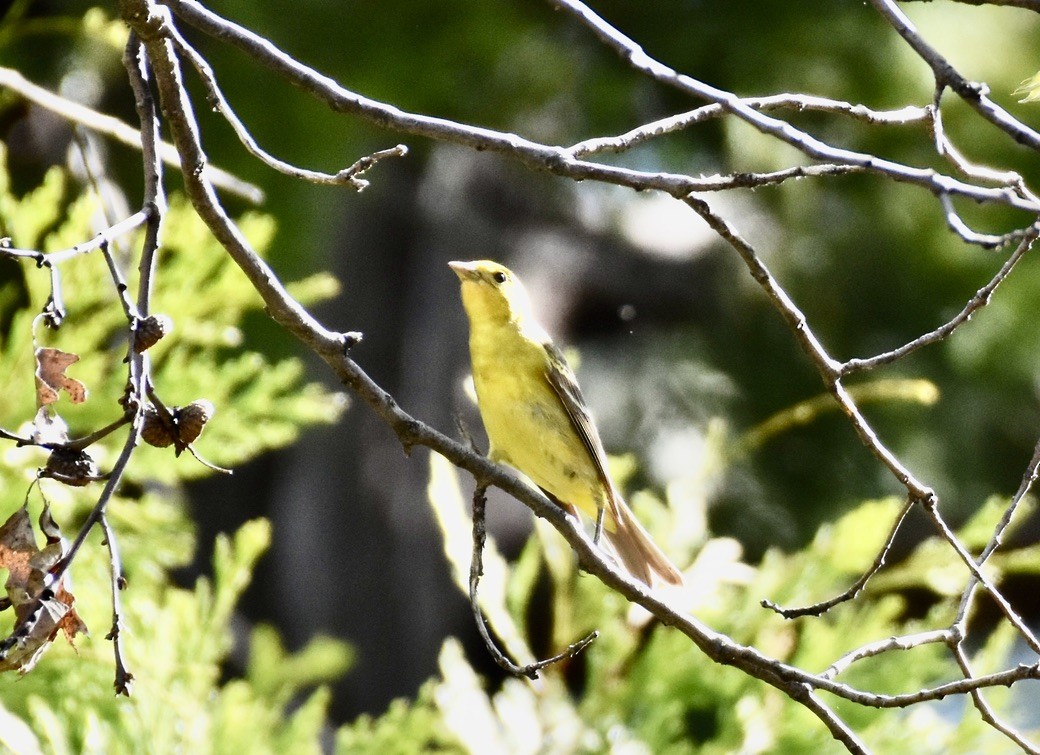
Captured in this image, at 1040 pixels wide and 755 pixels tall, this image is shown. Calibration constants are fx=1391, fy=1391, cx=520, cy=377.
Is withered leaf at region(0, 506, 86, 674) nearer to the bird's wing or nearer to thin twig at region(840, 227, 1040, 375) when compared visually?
thin twig at region(840, 227, 1040, 375)

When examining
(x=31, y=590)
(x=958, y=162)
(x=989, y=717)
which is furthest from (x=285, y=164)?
(x=989, y=717)

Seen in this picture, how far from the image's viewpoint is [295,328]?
5.22 ft

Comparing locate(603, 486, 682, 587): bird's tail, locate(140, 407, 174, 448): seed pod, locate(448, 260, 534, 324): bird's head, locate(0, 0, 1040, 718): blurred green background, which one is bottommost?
locate(140, 407, 174, 448): seed pod

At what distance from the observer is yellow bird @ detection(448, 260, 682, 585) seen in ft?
9.98

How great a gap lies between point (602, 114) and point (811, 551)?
63.9 inches

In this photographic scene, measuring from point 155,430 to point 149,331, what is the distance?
133 millimetres

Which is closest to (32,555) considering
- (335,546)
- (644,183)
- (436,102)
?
(644,183)

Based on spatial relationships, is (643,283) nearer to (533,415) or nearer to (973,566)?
(533,415)

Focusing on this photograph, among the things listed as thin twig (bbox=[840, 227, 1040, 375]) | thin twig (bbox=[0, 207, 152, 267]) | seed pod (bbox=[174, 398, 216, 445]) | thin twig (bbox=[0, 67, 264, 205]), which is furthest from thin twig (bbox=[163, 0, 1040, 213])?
thin twig (bbox=[0, 67, 264, 205])

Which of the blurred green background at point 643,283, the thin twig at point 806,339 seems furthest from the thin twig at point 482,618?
the blurred green background at point 643,283

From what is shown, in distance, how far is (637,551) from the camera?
10.1 feet

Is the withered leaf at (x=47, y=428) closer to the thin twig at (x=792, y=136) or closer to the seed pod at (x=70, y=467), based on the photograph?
the seed pod at (x=70, y=467)

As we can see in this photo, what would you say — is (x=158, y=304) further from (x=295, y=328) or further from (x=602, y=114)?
(x=602, y=114)

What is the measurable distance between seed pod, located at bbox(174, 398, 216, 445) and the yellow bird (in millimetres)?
1710
